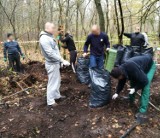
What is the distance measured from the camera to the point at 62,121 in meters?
4.38

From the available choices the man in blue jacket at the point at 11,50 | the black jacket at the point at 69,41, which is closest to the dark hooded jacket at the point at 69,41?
the black jacket at the point at 69,41

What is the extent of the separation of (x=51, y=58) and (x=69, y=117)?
1.30 metres

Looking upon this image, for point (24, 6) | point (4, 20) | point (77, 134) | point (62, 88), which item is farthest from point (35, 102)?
point (4, 20)

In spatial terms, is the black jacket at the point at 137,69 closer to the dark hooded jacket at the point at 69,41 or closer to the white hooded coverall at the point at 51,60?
the white hooded coverall at the point at 51,60

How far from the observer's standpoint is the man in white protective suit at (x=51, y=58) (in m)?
4.71

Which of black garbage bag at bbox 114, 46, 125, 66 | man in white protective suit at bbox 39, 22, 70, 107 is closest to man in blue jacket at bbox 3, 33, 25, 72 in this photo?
man in white protective suit at bbox 39, 22, 70, 107

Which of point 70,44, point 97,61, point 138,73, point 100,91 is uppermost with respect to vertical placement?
point 70,44

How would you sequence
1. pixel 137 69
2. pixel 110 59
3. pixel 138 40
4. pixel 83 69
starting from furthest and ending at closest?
1. pixel 138 40
2. pixel 83 69
3. pixel 110 59
4. pixel 137 69

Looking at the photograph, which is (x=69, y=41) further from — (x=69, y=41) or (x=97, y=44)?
(x=97, y=44)

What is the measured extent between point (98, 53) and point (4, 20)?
20.6 m

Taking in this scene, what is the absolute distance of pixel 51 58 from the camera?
4781 millimetres

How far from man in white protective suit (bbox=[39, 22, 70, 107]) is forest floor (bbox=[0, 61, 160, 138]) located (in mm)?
307

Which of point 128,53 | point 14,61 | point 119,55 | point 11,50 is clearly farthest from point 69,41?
point 14,61

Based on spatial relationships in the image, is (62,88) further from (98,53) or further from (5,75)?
(5,75)
